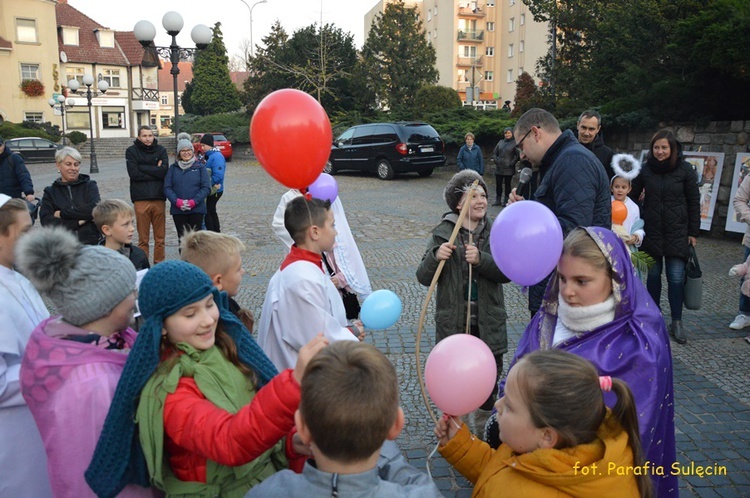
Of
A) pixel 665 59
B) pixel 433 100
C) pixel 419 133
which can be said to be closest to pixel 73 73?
pixel 433 100

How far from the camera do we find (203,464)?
1857 millimetres

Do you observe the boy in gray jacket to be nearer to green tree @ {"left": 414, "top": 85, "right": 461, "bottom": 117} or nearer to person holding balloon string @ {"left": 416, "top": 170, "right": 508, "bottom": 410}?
person holding balloon string @ {"left": 416, "top": 170, "right": 508, "bottom": 410}

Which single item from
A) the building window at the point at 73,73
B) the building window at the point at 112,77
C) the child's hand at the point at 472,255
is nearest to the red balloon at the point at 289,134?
the child's hand at the point at 472,255

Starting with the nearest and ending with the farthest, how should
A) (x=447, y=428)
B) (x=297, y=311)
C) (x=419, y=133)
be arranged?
(x=447, y=428) → (x=297, y=311) → (x=419, y=133)

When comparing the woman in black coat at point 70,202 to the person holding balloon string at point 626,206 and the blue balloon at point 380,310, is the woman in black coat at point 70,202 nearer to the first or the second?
the blue balloon at point 380,310

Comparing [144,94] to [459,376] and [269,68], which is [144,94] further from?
[459,376]

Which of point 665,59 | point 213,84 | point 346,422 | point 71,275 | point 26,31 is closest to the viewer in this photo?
point 346,422

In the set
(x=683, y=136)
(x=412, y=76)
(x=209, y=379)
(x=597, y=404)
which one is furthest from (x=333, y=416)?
(x=412, y=76)

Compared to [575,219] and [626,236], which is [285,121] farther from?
[626,236]

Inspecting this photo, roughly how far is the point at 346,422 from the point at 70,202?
5.88 metres

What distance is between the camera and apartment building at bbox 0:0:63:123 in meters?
41.1

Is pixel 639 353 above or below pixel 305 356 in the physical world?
below

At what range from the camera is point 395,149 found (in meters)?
19.4

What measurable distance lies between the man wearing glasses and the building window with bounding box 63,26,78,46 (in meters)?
53.4
